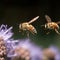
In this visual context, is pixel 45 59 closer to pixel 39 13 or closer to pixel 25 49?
pixel 25 49

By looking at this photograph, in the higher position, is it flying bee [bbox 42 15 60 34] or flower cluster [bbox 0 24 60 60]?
flying bee [bbox 42 15 60 34]

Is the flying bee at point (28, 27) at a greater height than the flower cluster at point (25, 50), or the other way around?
the flying bee at point (28, 27)

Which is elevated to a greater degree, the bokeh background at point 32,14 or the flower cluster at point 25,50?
the bokeh background at point 32,14

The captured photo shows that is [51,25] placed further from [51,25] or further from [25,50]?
[25,50]

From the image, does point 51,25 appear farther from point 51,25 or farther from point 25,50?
point 25,50

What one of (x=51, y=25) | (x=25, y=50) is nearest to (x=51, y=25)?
(x=51, y=25)

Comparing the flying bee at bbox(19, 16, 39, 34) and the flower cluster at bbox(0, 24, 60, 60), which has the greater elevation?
the flying bee at bbox(19, 16, 39, 34)

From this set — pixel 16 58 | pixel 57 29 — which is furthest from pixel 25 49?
pixel 57 29

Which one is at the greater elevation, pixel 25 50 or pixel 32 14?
pixel 32 14
